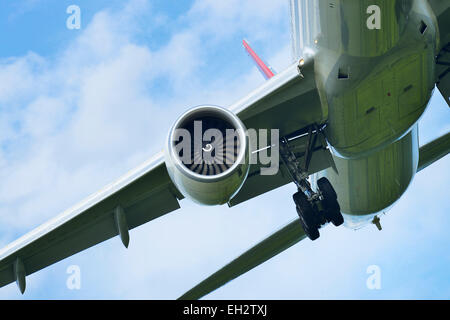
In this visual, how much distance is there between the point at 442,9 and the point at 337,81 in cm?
289

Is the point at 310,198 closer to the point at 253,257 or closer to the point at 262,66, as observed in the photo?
the point at 253,257

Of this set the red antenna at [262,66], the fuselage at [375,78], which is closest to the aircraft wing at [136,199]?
the fuselage at [375,78]

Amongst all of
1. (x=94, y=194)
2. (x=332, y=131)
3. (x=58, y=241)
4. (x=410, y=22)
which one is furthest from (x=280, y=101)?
(x=58, y=241)

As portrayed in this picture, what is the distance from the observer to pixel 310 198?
583 inches

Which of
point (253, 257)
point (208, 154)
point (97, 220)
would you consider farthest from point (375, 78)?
point (97, 220)

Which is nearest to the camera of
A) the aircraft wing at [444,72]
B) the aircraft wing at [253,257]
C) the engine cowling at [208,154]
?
the engine cowling at [208,154]

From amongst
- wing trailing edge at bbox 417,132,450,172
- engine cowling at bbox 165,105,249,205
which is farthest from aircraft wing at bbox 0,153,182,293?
wing trailing edge at bbox 417,132,450,172

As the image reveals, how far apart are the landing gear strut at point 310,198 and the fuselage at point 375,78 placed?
2.25 feet

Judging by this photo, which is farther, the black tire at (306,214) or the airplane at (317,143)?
the black tire at (306,214)

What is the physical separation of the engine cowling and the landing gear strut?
2.49 meters

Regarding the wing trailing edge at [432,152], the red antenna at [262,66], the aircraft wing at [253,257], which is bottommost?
the aircraft wing at [253,257]

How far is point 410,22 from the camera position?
11.5 m

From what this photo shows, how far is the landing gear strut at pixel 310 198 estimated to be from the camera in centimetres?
1464

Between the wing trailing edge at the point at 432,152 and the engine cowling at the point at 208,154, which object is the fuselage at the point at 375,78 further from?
the engine cowling at the point at 208,154
